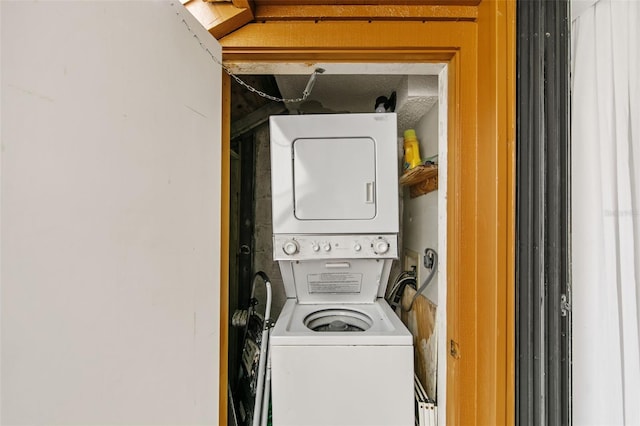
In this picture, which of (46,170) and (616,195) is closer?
(46,170)

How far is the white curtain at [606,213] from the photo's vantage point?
842mm

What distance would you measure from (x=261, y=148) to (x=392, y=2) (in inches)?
65.9

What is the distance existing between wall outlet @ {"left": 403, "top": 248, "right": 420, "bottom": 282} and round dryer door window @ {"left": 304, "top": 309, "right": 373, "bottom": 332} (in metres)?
0.47

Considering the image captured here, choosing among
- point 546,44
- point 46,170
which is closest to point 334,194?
point 546,44

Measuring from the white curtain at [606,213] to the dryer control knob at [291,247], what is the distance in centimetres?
135

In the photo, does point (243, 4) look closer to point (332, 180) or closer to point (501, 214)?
point (332, 180)

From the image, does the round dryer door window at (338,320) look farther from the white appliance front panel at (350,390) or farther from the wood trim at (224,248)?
the wood trim at (224,248)

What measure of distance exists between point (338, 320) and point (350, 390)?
599mm

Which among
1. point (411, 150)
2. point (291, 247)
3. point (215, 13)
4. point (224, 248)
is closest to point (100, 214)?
point (224, 248)

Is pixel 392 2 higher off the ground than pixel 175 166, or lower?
higher

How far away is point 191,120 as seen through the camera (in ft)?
3.43

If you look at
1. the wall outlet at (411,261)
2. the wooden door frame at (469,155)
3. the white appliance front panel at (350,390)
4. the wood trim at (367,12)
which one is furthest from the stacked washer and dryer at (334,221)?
the wood trim at (367,12)

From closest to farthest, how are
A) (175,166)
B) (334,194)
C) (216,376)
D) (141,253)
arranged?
(141,253) → (175,166) → (216,376) → (334,194)

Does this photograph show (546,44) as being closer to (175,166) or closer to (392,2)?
(392,2)
